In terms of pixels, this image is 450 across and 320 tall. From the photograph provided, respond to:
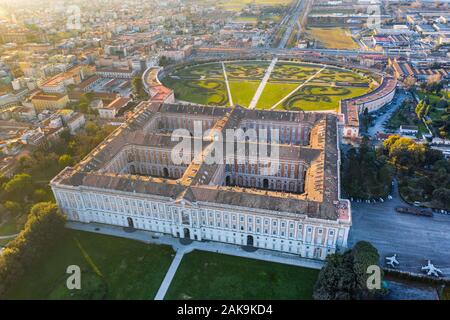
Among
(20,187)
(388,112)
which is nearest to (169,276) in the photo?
(20,187)

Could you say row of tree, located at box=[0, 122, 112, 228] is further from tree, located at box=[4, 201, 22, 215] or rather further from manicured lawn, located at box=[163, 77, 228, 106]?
manicured lawn, located at box=[163, 77, 228, 106]

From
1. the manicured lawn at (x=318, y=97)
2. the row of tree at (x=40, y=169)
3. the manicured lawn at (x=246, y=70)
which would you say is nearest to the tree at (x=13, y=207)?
the row of tree at (x=40, y=169)

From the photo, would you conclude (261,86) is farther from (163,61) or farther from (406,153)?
(406,153)

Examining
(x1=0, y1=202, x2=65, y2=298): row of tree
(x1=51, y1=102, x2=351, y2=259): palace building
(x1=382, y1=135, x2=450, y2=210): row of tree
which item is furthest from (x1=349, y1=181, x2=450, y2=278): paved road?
(x1=0, y1=202, x2=65, y2=298): row of tree

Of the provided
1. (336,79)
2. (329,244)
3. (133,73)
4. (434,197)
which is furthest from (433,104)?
(133,73)

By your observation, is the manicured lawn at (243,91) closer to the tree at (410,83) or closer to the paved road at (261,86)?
the paved road at (261,86)

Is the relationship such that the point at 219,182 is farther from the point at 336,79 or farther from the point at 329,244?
the point at 336,79
